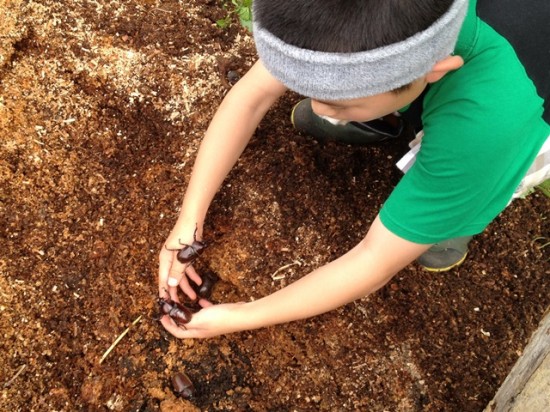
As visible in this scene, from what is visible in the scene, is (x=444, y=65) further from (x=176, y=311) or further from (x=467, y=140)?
(x=176, y=311)

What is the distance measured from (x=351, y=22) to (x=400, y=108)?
57 centimetres

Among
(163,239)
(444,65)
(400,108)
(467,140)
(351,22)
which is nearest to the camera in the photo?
(351,22)

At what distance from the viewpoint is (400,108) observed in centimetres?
169

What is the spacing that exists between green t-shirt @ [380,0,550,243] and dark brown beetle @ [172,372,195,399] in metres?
0.96

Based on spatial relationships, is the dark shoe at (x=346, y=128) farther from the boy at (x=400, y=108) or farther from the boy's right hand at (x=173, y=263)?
the boy's right hand at (x=173, y=263)

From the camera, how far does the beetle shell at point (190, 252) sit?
6.66 feet

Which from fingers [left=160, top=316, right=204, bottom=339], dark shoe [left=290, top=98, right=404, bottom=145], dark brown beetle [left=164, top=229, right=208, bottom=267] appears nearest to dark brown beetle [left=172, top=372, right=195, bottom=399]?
fingers [left=160, top=316, right=204, bottom=339]

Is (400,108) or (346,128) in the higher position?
(400,108)

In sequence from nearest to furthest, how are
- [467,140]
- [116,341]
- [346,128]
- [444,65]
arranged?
[444,65], [467,140], [116,341], [346,128]

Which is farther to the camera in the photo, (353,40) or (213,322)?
(213,322)

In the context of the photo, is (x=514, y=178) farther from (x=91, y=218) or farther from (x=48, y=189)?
(x=48, y=189)

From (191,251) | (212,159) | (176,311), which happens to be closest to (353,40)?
(212,159)

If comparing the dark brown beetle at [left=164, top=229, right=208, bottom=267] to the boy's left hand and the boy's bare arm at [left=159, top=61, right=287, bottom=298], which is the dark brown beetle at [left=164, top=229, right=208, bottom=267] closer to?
the boy's bare arm at [left=159, top=61, right=287, bottom=298]

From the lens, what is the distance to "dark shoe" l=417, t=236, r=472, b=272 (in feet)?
7.45
